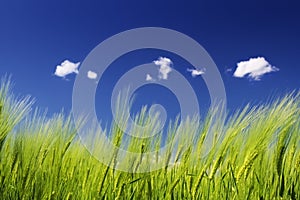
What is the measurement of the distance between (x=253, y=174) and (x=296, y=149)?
0.16 m

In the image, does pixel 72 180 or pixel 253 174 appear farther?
pixel 72 180

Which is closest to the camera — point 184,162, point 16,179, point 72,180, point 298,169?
point 298,169

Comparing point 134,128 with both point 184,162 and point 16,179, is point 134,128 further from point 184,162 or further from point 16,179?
point 16,179

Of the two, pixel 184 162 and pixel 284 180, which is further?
pixel 184 162

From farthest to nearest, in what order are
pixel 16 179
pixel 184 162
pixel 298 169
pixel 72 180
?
pixel 16 179, pixel 72 180, pixel 184 162, pixel 298 169

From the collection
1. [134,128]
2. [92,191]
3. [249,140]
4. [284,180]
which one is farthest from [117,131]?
[284,180]

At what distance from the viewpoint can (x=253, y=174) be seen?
1.59m

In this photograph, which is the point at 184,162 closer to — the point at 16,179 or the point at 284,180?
the point at 284,180

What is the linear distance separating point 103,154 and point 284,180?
662 millimetres

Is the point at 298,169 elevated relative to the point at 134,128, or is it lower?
Answer: lower

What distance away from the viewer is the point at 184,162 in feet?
5.58

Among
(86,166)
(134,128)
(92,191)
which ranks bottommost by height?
(92,191)

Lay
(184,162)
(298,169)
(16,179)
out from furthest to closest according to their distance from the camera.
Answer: (16,179), (184,162), (298,169)

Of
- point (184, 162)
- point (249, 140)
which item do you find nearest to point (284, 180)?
point (249, 140)
